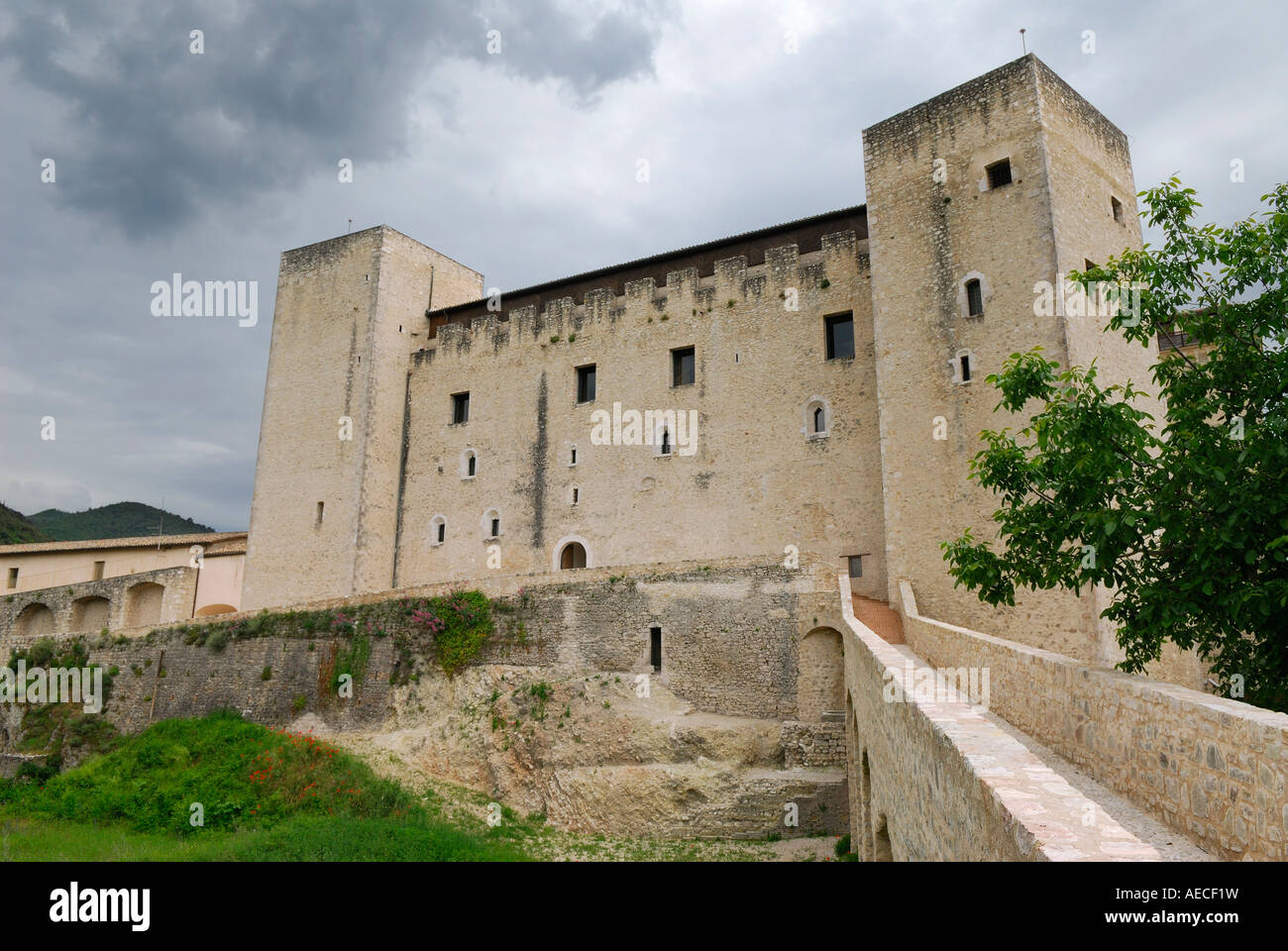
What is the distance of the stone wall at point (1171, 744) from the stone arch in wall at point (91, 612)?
26578mm

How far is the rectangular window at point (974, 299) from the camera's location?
1684 cm

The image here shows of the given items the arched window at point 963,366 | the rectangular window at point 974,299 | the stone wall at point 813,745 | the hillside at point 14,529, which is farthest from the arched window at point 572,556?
the hillside at point 14,529

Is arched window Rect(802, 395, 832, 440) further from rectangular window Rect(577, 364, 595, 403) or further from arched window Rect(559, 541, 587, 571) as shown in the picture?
arched window Rect(559, 541, 587, 571)

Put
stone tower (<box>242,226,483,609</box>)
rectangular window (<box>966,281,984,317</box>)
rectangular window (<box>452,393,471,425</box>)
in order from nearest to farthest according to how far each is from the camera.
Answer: rectangular window (<box>966,281,984,317</box>) < stone tower (<box>242,226,483,609</box>) < rectangular window (<box>452,393,471,425</box>)

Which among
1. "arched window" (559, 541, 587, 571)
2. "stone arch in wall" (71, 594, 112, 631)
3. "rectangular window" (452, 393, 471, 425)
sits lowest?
"stone arch in wall" (71, 594, 112, 631)

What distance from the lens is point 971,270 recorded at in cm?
1706

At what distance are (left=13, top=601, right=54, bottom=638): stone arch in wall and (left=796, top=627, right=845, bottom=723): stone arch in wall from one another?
74.5 ft

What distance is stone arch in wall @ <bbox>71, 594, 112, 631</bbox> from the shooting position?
85.6 ft

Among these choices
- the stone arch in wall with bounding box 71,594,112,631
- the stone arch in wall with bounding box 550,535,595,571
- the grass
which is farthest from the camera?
the stone arch in wall with bounding box 71,594,112,631

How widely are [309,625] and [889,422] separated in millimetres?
13212

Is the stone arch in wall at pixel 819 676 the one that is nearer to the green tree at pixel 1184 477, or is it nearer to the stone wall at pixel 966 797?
the green tree at pixel 1184 477

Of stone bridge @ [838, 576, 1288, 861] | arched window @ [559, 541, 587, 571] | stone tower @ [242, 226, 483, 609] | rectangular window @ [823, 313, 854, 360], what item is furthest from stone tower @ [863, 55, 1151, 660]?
stone tower @ [242, 226, 483, 609]
